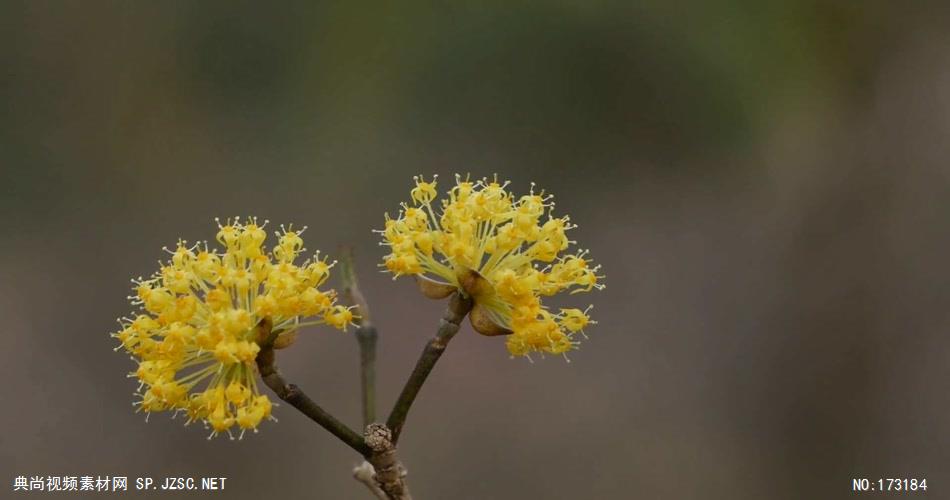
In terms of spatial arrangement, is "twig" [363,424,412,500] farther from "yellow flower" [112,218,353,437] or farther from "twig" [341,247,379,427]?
"yellow flower" [112,218,353,437]

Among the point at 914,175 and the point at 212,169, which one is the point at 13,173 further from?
the point at 914,175

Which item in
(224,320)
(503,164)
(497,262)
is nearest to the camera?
(224,320)

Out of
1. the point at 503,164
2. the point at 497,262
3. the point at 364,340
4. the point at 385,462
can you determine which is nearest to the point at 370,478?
the point at 385,462

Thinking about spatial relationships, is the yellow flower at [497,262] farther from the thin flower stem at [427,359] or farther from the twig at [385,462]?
the twig at [385,462]

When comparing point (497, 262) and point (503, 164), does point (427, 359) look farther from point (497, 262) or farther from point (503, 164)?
point (503, 164)

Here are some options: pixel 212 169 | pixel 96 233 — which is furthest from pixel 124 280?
pixel 212 169

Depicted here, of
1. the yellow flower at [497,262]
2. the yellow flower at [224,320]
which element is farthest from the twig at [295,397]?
Result: the yellow flower at [497,262]

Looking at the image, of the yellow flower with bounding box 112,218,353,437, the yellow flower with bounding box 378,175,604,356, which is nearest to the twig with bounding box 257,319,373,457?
the yellow flower with bounding box 112,218,353,437
